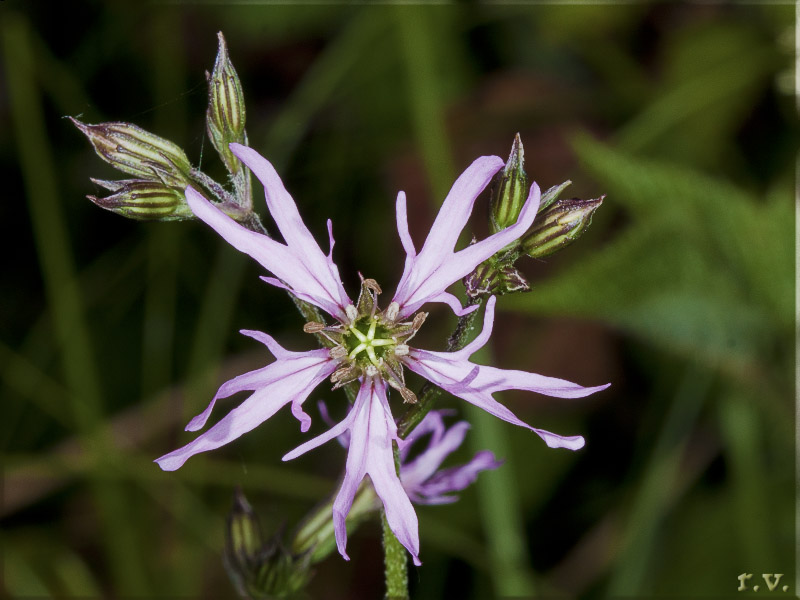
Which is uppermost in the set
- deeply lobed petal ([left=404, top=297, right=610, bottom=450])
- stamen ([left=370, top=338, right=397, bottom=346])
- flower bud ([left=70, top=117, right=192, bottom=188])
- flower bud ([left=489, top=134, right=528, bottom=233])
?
flower bud ([left=70, top=117, right=192, bottom=188])

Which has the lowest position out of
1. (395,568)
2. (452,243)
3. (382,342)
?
(395,568)

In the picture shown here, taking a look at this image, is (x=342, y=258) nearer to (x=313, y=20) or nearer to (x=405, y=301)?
(x=313, y=20)

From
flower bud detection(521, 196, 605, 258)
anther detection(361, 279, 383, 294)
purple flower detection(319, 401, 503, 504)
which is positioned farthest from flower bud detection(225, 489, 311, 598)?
flower bud detection(521, 196, 605, 258)

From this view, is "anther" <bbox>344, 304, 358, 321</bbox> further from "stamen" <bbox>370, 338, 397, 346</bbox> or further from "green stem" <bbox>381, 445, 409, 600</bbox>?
"green stem" <bbox>381, 445, 409, 600</bbox>

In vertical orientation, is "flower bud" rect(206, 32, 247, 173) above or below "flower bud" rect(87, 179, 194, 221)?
above

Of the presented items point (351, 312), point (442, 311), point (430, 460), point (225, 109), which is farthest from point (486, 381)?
point (442, 311)

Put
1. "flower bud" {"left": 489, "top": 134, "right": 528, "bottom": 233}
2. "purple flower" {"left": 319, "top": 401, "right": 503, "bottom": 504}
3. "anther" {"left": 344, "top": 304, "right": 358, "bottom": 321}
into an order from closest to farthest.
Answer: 1. "flower bud" {"left": 489, "top": 134, "right": 528, "bottom": 233}
2. "anther" {"left": 344, "top": 304, "right": 358, "bottom": 321}
3. "purple flower" {"left": 319, "top": 401, "right": 503, "bottom": 504}

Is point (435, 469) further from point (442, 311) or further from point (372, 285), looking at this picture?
point (442, 311)
